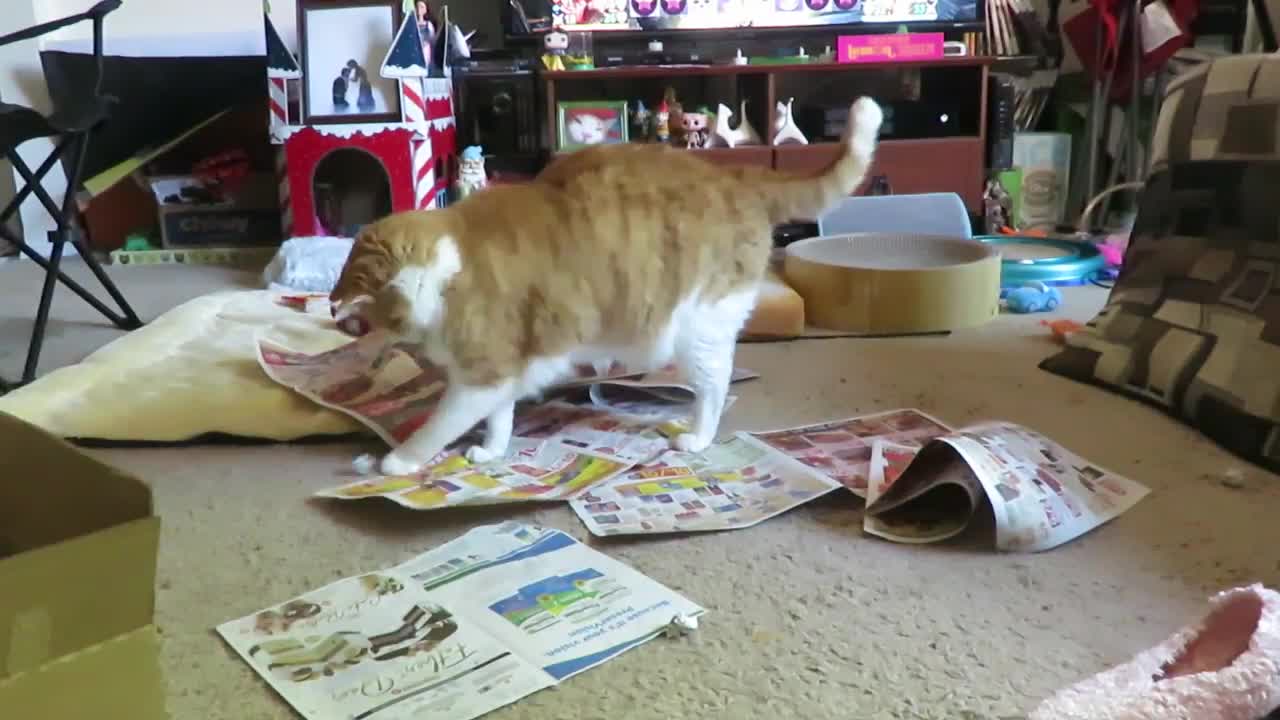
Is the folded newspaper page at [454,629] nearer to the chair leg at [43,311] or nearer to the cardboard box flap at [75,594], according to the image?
the cardboard box flap at [75,594]

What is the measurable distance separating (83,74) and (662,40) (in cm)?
163

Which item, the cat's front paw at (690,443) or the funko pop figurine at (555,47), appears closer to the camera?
the cat's front paw at (690,443)

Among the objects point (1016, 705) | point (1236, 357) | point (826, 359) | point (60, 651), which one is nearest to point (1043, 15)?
point (826, 359)

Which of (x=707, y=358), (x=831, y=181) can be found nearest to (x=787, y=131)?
(x=831, y=181)

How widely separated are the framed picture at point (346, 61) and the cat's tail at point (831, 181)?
1629 mm

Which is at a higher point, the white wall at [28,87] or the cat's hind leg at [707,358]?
the white wall at [28,87]

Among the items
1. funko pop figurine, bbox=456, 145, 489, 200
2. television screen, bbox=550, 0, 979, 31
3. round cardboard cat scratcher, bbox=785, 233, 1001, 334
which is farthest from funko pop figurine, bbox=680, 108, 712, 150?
round cardboard cat scratcher, bbox=785, 233, 1001, 334

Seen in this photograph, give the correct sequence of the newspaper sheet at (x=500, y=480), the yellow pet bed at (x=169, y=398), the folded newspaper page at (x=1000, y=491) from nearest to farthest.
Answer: the folded newspaper page at (x=1000, y=491) < the newspaper sheet at (x=500, y=480) < the yellow pet bed at (x=169, y=398)

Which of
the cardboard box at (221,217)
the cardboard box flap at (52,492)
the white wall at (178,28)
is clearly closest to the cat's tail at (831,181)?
the cardboard box flap at (52,492)

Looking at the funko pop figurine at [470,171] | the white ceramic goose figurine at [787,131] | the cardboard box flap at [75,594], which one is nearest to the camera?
the cardboard box flap at [75,594]

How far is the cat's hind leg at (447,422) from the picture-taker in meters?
1.48

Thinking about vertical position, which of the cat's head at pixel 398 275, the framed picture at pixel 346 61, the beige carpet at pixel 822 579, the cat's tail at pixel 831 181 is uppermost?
the framed picture at pixel 346 61

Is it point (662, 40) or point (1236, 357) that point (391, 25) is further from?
point (1236, 357)

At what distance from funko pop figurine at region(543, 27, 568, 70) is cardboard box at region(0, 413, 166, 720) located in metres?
2.57
